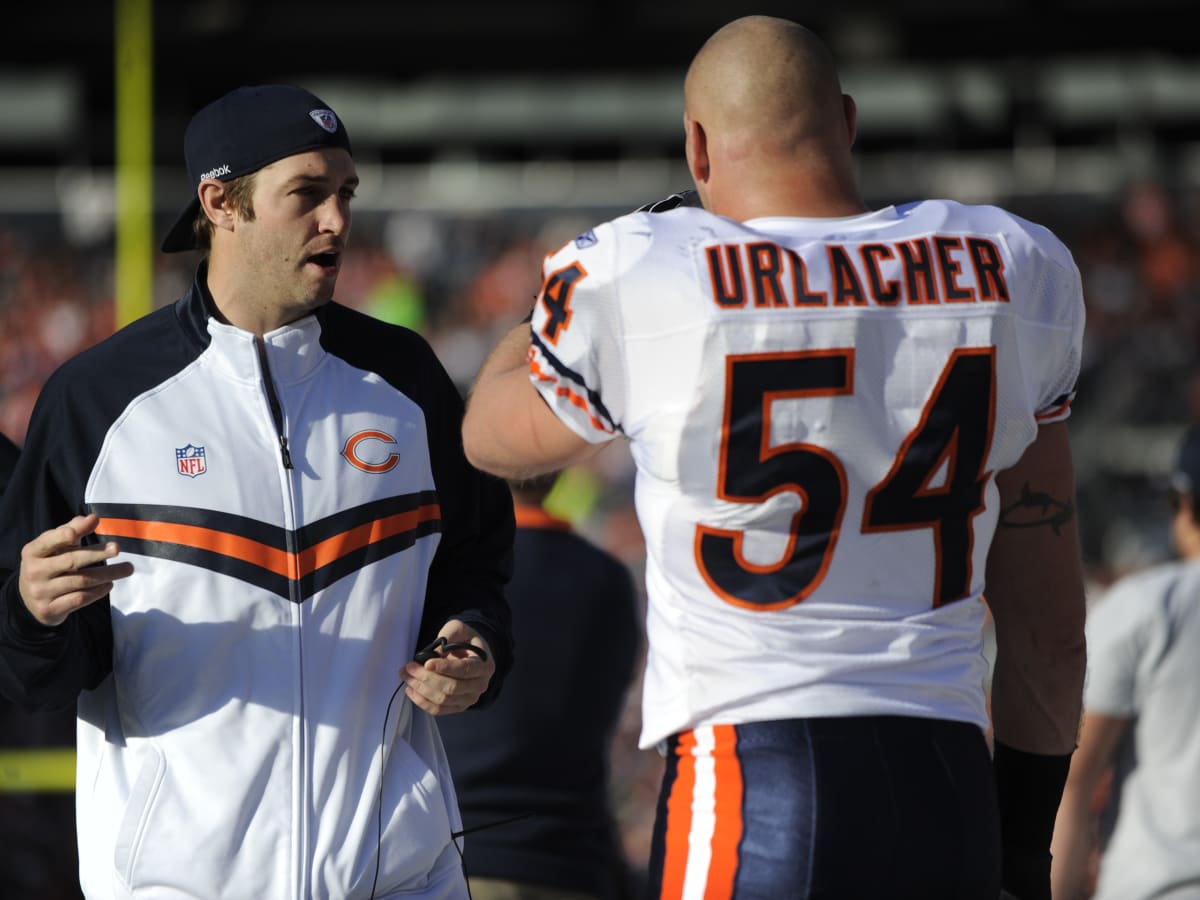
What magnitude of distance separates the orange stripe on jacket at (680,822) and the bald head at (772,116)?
2.46 ft

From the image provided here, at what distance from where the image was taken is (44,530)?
259 cm

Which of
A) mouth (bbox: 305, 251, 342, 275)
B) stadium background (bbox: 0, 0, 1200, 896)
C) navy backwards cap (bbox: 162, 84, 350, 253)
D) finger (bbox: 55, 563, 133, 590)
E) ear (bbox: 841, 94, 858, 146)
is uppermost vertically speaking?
stadium background (bbox: 0, 0, 1200, 896)

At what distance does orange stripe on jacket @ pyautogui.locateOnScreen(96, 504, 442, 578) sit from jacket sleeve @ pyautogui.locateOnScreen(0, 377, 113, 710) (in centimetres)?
9

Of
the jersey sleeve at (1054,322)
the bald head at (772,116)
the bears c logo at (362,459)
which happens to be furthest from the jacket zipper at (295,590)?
the jersey sleeve at (1054,322)

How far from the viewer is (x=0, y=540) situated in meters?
2.60

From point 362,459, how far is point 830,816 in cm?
106

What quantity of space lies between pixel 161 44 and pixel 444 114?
376cm

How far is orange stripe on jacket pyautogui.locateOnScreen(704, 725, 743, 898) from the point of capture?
6.99 feet

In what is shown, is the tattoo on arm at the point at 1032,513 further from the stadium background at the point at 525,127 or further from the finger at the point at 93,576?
the stadium background at the point at 525,127

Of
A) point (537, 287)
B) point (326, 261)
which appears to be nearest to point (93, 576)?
point (326, 261)

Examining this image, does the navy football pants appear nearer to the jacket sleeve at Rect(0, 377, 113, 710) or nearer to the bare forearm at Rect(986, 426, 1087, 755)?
the bare forearm at Rect(986, 426, 1087, 755)

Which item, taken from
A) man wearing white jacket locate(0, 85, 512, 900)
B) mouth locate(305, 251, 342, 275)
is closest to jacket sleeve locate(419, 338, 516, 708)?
man wearing white jacket locate(0, 85, 512, 900)

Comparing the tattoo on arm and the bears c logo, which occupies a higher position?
the bears c logo

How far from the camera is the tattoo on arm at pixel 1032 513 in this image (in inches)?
97.0
